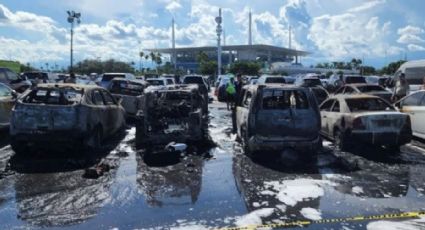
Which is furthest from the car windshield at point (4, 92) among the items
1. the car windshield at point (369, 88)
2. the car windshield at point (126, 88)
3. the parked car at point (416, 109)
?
the car windshield at point (369, 88)

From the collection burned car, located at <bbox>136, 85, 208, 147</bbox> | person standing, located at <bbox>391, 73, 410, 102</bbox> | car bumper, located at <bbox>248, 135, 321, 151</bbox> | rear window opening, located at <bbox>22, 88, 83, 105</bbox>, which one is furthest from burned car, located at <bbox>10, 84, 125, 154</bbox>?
person standing, located at <bbox>391, 73, 410, 102</bbox>

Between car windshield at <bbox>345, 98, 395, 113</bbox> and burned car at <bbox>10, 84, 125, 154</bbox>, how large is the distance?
6.09m

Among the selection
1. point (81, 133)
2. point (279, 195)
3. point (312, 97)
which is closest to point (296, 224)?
point (279, 195)

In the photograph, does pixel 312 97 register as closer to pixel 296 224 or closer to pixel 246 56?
pixel 296 224

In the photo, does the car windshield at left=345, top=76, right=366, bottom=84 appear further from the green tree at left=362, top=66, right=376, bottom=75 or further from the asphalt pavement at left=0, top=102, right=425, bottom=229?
the green tree at left=362, top=66, right=376, bottom=75

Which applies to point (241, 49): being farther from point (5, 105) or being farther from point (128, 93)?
point (5, 105)

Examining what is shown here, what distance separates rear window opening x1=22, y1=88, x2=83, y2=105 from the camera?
426 inches

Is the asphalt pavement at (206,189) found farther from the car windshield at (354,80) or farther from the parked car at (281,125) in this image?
the car windshield at (354,80)

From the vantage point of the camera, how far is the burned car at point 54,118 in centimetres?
1035

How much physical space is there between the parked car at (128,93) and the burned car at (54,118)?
6258 mm

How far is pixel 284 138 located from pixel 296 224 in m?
4.22

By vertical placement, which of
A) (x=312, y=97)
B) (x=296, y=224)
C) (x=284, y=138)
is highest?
(x=312, y=97)

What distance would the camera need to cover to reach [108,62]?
124500 mm

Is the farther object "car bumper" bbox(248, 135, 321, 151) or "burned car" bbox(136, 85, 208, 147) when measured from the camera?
"burned car" bbox(136, 85, 208, 147)
